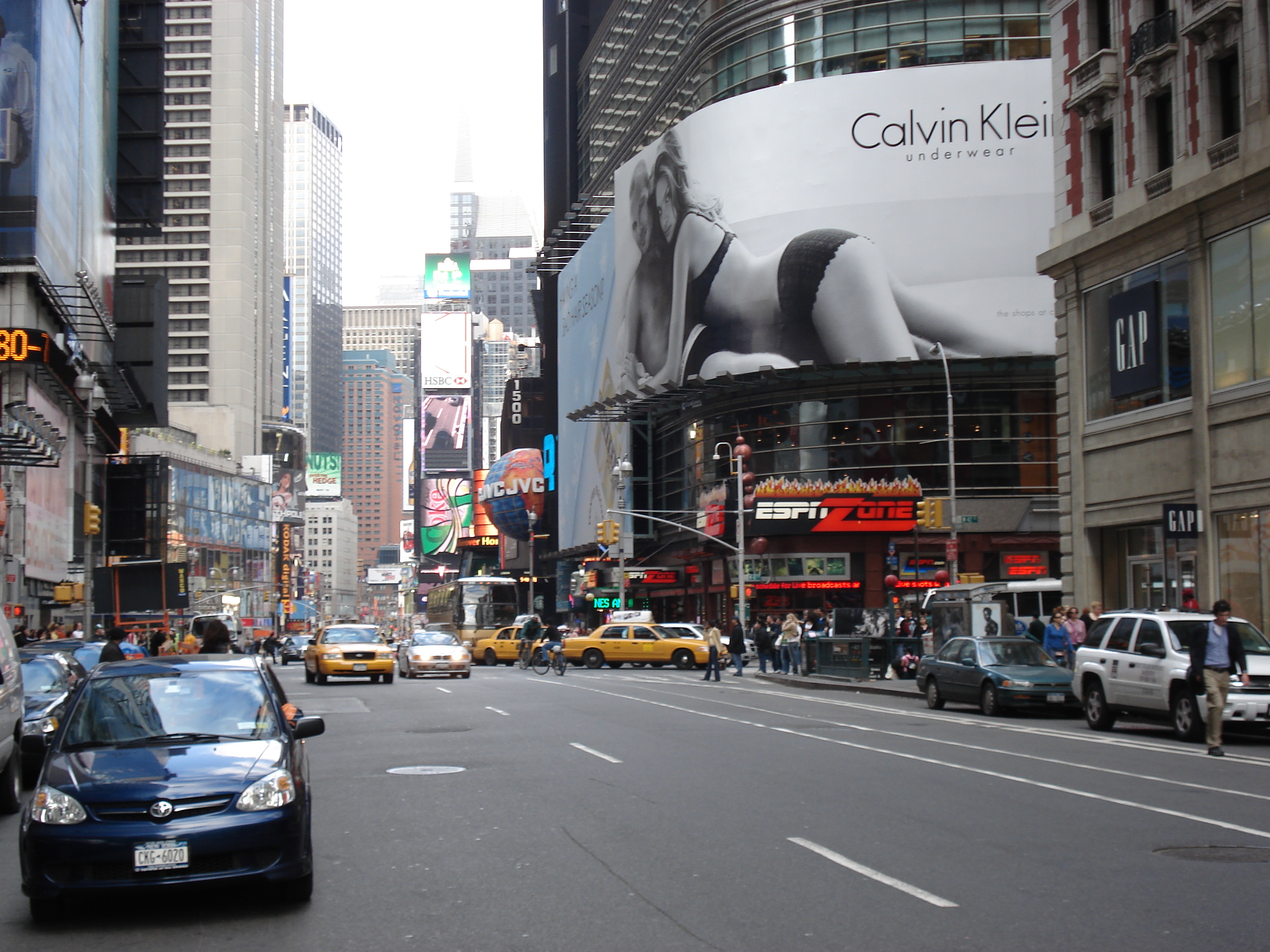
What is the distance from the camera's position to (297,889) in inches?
337

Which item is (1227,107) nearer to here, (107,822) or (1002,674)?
(1002,674)

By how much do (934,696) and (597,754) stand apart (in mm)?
10677

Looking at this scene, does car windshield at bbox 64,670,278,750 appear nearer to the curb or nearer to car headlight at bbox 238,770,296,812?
car headlight at bbox 238,770,296,812

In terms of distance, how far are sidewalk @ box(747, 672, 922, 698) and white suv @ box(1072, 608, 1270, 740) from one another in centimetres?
753

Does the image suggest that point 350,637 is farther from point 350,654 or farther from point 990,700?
point 990,700

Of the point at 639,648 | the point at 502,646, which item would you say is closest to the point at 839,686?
the point at 639,648

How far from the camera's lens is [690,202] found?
224ft

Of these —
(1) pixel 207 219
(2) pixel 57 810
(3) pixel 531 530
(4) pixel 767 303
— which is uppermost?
(1) pixel 207 219

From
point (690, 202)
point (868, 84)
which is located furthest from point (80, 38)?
point (868, 84)

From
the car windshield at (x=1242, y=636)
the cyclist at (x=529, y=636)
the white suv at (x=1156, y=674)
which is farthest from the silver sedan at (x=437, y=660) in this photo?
the car windshield at (x=1242, y=636)

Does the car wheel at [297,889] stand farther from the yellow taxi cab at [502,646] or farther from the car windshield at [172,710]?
the yellow taxi cab at [502,646]

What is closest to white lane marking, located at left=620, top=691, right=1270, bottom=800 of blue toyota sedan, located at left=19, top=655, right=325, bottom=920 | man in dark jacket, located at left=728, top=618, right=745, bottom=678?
blue toyota sedan, located at left=19, top=655, right=325, bottom=920

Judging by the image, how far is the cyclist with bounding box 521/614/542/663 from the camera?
50000mm

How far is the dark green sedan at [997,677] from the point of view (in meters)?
23.2
